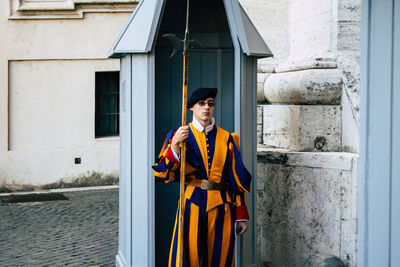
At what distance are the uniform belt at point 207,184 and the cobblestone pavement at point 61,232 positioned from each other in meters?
2.27

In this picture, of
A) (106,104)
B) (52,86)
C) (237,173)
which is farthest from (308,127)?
(106,104)

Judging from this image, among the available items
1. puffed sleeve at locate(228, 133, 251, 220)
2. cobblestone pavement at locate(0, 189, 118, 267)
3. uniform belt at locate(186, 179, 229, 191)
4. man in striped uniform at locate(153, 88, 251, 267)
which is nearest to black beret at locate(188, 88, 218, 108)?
man in striped uniform at locate(153, 88, 251, 267)

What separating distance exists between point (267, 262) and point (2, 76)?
7.50 meters

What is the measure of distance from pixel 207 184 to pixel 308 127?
4.96 ft

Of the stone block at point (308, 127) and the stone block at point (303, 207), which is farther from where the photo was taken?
the stone block at point (308, 127)

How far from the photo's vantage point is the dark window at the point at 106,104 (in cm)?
1282

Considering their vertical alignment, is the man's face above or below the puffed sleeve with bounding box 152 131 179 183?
above

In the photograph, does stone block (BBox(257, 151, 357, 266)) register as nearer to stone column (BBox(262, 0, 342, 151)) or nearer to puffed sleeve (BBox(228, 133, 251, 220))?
stone column (BBox(262, 0, 342, 151))

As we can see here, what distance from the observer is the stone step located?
5.62 m

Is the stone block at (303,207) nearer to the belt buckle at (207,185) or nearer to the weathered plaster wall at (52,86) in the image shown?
the belt buckle at (207,185)

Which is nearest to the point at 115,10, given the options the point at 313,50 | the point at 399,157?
the point at 313,50

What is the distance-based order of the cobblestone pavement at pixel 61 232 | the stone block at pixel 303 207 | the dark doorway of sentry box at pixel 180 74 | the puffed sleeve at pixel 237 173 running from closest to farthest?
the puffed sleeve at pixel 237 173 < the stone block at pixel 303 207 < the dark doorway of sentry box at pixel 180 74 < the cobblestone pavement at pixel 61 232

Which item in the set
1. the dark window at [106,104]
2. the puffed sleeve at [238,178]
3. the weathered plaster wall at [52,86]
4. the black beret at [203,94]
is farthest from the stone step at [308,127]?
the dark window at [106,104]

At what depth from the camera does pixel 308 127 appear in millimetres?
5703
